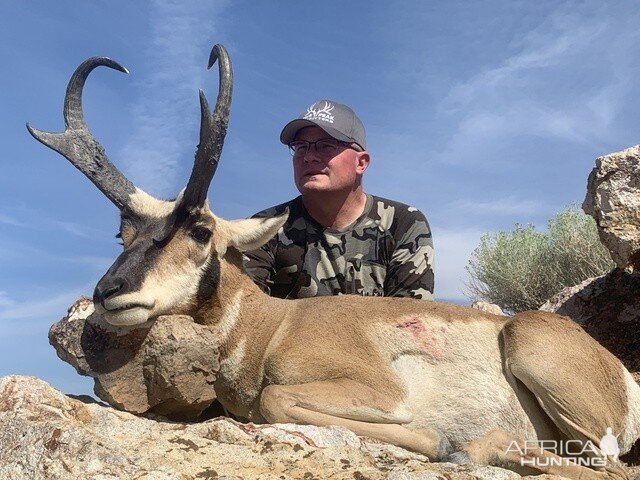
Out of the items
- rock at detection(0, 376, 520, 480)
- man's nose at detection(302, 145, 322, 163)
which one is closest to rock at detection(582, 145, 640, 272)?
man's nose at detection(302, 145, 322, 163)

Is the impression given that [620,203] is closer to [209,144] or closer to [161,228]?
[209,144]

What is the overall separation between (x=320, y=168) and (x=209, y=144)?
7.26ft

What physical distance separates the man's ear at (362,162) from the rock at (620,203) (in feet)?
9.52

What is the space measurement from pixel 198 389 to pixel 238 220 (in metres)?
1.73

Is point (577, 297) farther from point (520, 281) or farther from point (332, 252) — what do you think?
point (520, 281)

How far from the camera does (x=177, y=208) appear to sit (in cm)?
521

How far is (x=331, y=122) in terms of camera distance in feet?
23.5

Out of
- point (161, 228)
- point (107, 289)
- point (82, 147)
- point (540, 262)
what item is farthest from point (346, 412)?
point (540, 262)

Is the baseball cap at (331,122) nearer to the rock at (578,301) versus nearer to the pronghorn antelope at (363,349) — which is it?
the pronghorn antelope at (363,349)

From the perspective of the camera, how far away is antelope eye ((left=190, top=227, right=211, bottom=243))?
5.22 meters

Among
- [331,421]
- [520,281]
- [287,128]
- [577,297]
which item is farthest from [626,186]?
[520,281]

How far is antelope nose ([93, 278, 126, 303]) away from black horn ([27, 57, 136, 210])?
1.02m

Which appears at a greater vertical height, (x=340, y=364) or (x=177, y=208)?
(x=177, y=208)

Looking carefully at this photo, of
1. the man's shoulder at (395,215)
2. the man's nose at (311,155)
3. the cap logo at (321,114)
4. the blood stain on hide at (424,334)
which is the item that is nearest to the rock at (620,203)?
the man's shoulder at (395,215)
